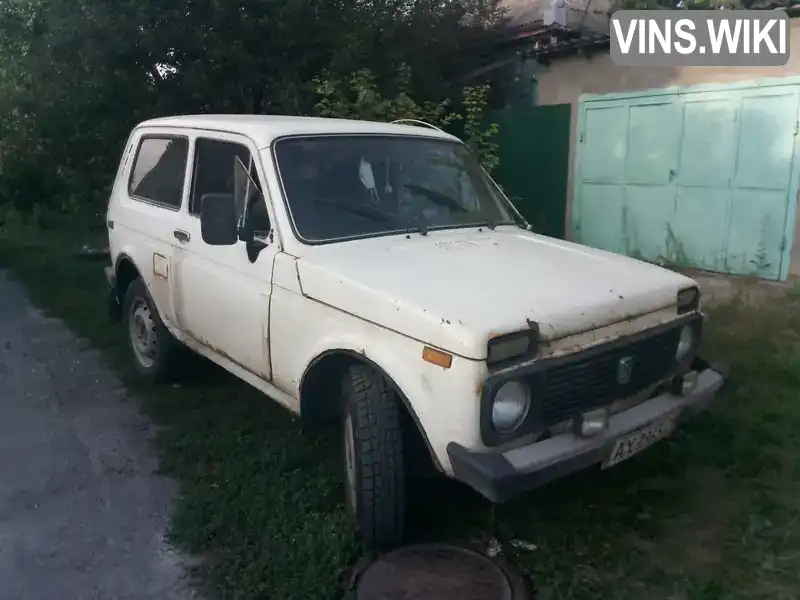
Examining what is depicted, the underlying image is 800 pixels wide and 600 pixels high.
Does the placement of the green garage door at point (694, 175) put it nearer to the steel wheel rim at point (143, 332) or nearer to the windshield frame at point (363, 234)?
the windshield frame at point (363, 234)

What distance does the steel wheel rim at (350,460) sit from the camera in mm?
3309

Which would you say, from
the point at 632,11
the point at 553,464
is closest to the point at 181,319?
the point at 553,464

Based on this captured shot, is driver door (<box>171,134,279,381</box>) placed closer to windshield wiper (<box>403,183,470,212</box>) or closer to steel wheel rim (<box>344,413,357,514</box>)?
steel wheel rim (<box>344,413,357,514</box>)

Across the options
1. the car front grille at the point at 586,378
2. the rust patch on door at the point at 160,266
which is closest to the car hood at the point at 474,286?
the car front grille at the point at 586,378

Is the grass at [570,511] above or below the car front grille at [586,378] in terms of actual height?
below

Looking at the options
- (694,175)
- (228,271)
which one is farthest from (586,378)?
→ (694,175)

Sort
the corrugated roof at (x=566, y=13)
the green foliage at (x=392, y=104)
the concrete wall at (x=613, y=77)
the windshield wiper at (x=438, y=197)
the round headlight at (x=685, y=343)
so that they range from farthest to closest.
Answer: the corrugated roof at (x=566, y=13) < the green foliage at (x=392, y=104) < the concrete wall at (x=613, y=77) < the windshield wiper at (x=438, y=197) < the round headlight at (x=685, y=343)

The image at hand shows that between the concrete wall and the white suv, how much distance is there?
4.67 metres

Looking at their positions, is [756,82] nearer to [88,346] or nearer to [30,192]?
[88,346]

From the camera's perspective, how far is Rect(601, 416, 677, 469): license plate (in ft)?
10.3

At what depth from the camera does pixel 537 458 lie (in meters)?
2.85

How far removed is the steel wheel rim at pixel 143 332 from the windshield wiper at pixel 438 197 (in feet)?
7.44

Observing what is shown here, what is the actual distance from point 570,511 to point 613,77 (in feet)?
23.1

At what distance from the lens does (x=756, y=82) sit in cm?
752
